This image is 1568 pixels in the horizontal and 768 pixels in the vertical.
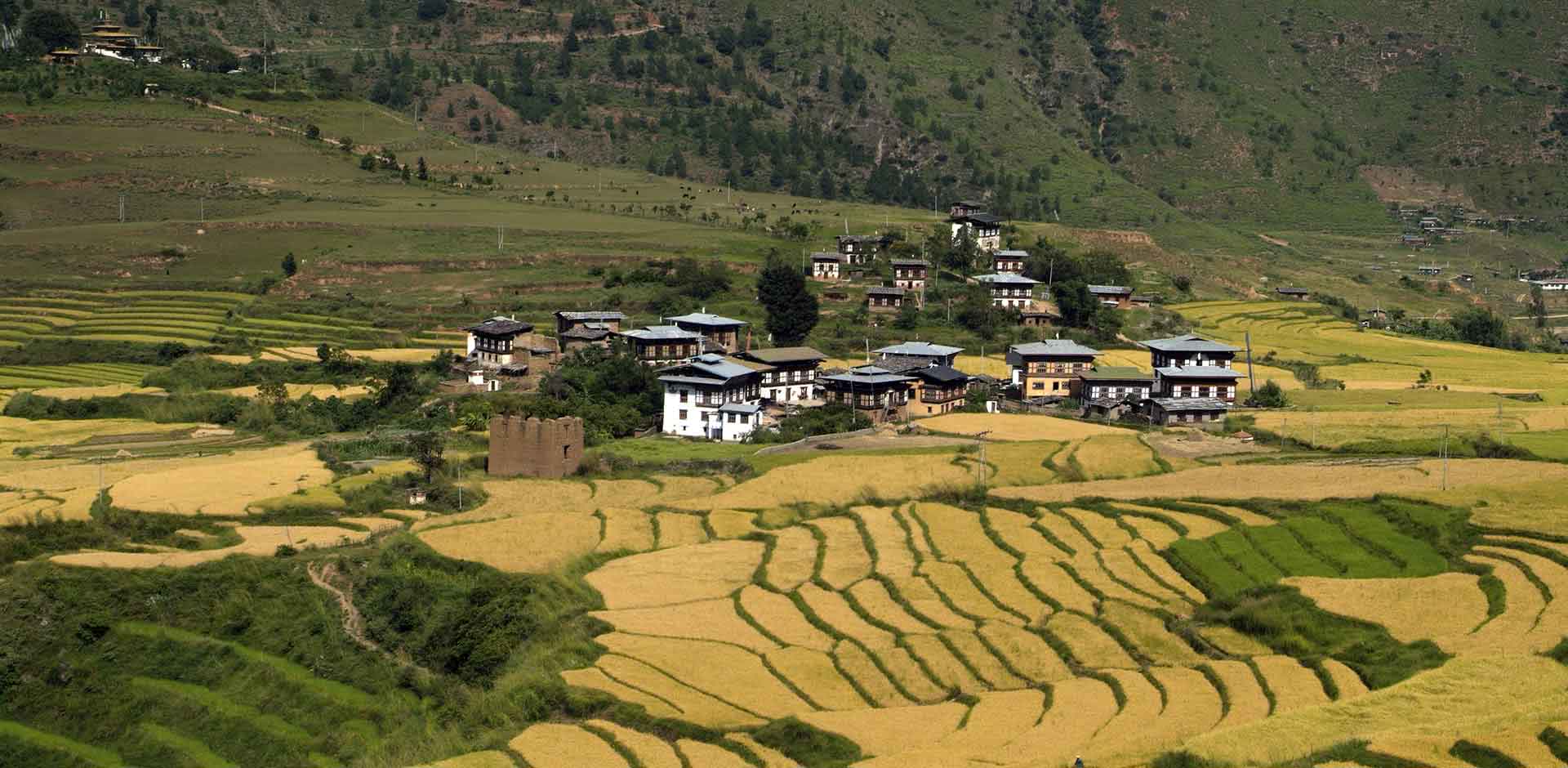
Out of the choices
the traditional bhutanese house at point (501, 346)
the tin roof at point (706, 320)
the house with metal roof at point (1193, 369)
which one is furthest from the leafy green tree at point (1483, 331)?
the traditional bhutanese house at point (501, 346)

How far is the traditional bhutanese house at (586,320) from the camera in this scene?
8775 centimetres

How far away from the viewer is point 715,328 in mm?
86062

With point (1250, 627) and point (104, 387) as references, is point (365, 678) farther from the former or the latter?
point (104, 387)

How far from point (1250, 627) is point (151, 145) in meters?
97.1

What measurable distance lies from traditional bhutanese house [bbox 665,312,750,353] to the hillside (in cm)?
6977

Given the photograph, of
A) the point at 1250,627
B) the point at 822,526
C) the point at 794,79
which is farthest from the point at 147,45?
the point at 1250,627

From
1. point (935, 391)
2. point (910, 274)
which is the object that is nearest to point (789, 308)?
point (935, 391)

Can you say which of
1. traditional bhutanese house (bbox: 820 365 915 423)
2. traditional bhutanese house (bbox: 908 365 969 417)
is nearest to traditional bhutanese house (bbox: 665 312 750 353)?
traditional bhutanese house (bbox: 820 365 915 423)

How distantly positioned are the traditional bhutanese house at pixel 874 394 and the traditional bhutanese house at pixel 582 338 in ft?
42.8

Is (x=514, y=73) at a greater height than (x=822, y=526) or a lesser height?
greater

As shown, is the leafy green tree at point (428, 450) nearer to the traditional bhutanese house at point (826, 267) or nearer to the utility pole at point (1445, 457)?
the utility pole at point (1445, 457)

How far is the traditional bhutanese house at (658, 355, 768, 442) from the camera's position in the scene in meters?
72.8

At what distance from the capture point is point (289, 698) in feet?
140

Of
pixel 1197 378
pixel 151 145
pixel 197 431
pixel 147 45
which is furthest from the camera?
pixel 147 45
